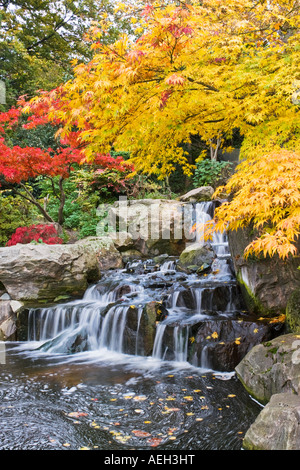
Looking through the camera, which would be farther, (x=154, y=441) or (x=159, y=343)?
(x=159, y=343)

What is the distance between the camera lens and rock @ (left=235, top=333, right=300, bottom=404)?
436 cm

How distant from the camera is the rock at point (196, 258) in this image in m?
9.34

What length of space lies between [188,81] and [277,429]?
15.6 feet

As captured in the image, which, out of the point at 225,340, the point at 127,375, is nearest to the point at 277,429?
the point at 225,340

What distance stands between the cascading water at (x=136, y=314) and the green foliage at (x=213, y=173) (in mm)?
6488

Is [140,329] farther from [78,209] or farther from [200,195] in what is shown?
[78,209]

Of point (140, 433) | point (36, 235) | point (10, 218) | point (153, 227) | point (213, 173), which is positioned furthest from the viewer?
point (213, 173)

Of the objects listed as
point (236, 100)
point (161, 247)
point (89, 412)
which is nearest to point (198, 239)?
point (161, 247)

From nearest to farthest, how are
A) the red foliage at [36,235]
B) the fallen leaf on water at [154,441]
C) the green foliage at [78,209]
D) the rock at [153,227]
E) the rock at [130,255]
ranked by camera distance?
the fallen leaf on water at [154,441] → the red foliage at [36,235] → the rock at [130,255] → the rock at [153,227] → the green foliage at [78,209]

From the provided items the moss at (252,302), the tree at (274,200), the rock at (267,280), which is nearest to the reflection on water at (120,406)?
the moss at (252,302)

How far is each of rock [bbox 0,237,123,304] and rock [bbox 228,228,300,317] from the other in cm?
429

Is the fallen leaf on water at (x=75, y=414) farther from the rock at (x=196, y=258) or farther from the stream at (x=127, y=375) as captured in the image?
the rock at (x=196, y=258)

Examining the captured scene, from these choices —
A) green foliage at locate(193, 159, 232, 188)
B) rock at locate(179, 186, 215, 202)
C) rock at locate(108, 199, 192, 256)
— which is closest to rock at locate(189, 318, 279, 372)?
rock at locate(108, 199, 192, 256)

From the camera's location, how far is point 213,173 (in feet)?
48.6
